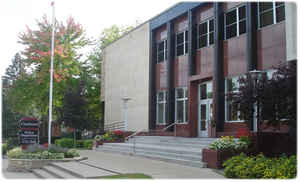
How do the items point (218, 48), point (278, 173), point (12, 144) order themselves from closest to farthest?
1. point (278, 173)
2. point (218, 48)
3. point (12, 144)

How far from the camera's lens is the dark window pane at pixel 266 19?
60.2 ft

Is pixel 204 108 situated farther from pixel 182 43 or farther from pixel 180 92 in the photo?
pixel 182 43

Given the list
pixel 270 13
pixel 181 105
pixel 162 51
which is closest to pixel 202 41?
pixel 181 105

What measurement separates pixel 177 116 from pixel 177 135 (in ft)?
6.54

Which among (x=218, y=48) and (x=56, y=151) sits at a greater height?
(x=218, y=48)

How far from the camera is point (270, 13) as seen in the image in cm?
1839

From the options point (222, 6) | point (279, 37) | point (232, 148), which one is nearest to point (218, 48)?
point (222, 6)

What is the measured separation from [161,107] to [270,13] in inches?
464

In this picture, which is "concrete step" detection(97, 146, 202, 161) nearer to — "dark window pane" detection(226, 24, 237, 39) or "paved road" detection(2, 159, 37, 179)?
"paved road" detection(2, 159, 37, 179)

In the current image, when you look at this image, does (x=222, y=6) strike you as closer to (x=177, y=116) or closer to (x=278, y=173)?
(x=177, y=116)

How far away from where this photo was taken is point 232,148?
1446 cm

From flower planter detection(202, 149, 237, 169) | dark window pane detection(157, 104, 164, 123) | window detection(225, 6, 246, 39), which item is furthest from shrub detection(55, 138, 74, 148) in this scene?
flower planter detection(202, 149, 237, 169)

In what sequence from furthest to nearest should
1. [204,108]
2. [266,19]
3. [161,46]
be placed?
1. [161,46]
2. [204,108]
3. [266,19]

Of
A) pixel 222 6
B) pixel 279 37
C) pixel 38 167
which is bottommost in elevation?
pixel 38 167
